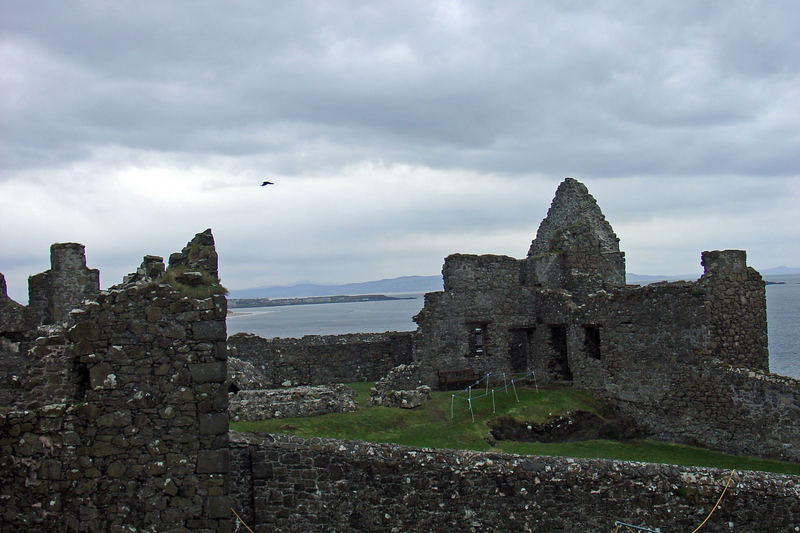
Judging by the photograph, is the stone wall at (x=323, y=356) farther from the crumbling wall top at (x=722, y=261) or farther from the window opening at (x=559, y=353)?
the crumbling wall top at (x=722, y=261)

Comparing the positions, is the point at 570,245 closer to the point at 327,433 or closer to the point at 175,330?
the point at 327,433

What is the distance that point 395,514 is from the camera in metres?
12.2

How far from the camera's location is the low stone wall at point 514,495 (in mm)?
11953

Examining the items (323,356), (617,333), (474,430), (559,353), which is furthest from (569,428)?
(323,356)

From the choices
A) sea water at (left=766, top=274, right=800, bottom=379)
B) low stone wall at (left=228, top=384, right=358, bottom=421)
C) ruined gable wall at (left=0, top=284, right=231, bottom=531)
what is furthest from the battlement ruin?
sea water at (left=766, top=274, right=800, bottom=379)

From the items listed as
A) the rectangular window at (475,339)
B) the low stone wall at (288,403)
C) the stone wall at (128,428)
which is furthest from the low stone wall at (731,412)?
the stone wall at (128,428)

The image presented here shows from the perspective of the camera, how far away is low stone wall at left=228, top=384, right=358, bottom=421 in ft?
54.8

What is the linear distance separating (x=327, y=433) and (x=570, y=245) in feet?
45.6

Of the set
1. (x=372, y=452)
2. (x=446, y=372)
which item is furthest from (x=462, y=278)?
(x=372, y=452)

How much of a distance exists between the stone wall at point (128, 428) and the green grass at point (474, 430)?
248 inches

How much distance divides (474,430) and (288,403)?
17.0 ft

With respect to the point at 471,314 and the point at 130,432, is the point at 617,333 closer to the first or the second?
the point at 471,314

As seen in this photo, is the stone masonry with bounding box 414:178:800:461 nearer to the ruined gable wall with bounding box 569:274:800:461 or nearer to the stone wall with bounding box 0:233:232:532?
the ruined gable wall with bounding box 569:274:800:461

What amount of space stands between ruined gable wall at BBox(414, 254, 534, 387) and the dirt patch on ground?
19.3 feet
